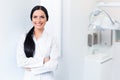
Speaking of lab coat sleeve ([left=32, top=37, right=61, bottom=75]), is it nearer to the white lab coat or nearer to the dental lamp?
the white lab coat

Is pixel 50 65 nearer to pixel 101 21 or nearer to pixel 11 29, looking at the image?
pixel 11 29

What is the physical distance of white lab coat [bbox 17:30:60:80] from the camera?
174cm

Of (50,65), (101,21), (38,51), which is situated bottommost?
(50,65)

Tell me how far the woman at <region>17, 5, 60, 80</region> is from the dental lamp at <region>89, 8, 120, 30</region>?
842 mm

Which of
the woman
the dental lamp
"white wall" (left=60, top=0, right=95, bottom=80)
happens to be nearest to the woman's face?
the woman

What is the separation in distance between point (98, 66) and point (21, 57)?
45.4 inches

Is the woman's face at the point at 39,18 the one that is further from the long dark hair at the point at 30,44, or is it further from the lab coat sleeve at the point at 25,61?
the lab coat sleeve at the point at 25,61

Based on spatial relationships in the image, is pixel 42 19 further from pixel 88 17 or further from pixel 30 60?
pixel 88 17

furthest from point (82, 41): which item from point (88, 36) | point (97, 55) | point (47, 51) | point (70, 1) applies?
point (47, 51)

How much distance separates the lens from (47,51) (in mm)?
1803

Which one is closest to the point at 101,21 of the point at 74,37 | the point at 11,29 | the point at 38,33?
the point at 74,37

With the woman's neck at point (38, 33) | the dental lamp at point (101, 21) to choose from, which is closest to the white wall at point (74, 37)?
the dental lamp at point (101, 21)

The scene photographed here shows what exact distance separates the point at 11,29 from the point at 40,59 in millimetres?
335

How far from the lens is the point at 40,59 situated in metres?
1.75
